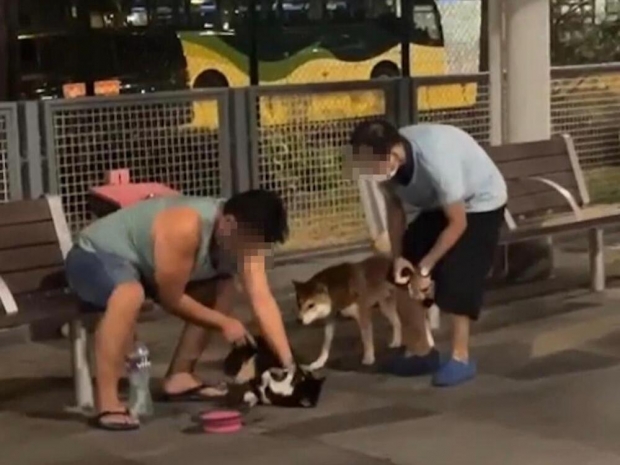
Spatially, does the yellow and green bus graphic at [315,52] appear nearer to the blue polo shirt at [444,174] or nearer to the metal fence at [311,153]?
the metal fence at [311,153]

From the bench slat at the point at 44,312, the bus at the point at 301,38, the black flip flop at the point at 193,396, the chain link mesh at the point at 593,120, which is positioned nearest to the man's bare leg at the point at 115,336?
the bench slat at the point at 44,312

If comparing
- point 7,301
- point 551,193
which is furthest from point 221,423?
point 551,193

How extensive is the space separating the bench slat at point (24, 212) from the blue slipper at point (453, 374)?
215 cm

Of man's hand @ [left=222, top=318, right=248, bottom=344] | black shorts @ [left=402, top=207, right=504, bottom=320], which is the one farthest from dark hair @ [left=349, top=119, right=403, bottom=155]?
man's hand @ [left=222, top=318, right=248, bottom=344]

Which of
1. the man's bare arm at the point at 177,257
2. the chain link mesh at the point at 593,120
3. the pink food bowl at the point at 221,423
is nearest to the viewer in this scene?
the man's bare arm at the point at 177,257

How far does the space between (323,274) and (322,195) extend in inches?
108

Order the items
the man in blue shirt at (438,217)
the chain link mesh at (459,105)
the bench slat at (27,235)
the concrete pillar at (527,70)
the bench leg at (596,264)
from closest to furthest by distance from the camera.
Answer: the man in blue shirt at (438,217), the bench slat at (27,235), the bench leg at (596,264), the concrete pillar at (527,70), the chain link mesh at (459,105)

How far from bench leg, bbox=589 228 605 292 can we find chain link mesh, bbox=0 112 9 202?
3783 millimetres

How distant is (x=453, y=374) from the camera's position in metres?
7.92

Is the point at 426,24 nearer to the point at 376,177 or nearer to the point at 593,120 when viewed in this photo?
the point at 593,120

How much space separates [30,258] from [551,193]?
3.91 metres

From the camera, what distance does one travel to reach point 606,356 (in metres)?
8.52

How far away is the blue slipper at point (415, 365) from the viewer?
321 inches

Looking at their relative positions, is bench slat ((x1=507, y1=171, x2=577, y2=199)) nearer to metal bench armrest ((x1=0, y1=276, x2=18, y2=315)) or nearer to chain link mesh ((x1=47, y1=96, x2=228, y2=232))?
chain link mesh ((x1=47, y1=96, x2=228, y2=232))
